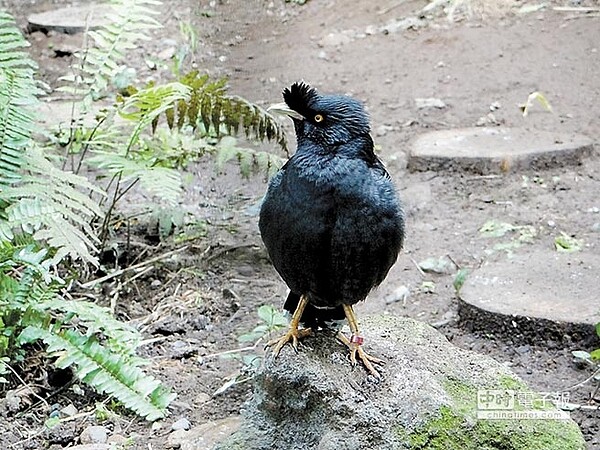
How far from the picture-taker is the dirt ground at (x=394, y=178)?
14.0ft

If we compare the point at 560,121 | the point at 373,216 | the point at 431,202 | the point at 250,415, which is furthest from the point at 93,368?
the point at 560,121

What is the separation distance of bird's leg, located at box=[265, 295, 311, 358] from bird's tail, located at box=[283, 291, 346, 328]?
5 centimetres

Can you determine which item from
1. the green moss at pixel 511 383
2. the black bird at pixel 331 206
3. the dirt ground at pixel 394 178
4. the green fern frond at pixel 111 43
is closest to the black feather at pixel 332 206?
the black bird at pixel 331 206

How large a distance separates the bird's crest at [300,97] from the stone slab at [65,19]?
682cm

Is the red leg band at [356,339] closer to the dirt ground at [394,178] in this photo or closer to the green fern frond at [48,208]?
the dirt ground at [394,178]

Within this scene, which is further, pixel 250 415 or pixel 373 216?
pixel 250 415

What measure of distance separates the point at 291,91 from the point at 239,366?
1.72 m

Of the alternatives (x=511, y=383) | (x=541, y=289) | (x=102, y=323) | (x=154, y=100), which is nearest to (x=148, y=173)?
(x=154, y=100)

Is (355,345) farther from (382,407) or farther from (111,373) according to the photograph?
(111,373)

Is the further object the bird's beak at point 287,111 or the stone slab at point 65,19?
the stone slab at point 65,19

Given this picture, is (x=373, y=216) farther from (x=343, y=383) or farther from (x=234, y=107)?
(x=234, y=107)

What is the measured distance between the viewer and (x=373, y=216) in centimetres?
307

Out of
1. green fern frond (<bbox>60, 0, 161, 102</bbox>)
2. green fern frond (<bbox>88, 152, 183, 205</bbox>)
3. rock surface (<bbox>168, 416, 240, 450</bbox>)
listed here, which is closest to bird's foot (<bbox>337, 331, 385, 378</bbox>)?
rock surface (<bbox>168, 416, 240, 450</bbox>)

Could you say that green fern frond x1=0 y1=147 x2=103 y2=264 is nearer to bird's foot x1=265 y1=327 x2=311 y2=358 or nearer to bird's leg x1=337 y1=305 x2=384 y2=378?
bird's foot x1=265 y1=327 x2=311 y2=358
